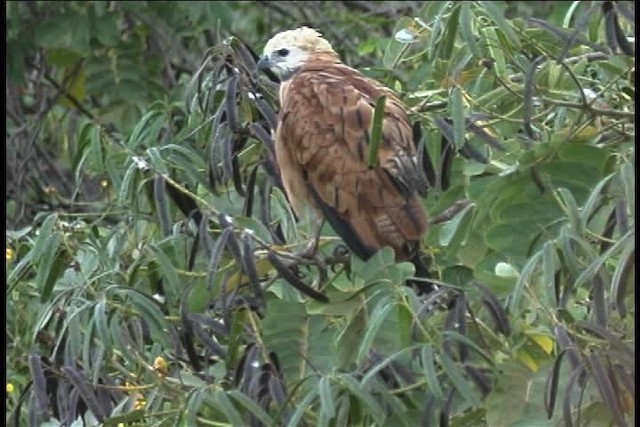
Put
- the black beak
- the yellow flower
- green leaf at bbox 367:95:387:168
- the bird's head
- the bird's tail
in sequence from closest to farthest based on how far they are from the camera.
Result: green leaf at bbox 367:95:387:168, the bird's tail, the yellow flower, the black beak, the bird's head

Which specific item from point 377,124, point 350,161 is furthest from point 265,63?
point 377,124

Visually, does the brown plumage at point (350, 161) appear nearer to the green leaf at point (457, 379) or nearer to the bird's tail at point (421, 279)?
the bird's tail at point (421, 279)

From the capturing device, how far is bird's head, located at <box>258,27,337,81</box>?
4.21 meters

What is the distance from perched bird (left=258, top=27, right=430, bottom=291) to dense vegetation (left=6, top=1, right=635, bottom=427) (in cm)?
5

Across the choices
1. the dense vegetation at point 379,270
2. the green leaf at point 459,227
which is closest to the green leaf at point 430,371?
the dense vegetation at point 379,270

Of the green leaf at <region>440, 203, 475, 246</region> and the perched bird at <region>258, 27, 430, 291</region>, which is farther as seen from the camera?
the perched bird at <region>258, 27, 430, 291</region>

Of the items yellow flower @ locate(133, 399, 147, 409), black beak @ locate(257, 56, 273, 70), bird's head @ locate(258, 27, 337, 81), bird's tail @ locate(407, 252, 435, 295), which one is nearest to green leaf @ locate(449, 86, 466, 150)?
bird's tail @ locate(407, 252, 435, 295)

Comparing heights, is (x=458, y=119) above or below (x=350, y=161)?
above

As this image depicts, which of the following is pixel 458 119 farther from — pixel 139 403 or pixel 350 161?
pixel 139 403

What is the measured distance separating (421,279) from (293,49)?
5.20 feet

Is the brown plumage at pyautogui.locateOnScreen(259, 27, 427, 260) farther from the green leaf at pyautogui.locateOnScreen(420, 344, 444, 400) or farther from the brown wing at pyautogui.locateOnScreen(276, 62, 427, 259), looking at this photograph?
the green leaf at pyautogui.locateOnScreen(420, 344, 444, 400)

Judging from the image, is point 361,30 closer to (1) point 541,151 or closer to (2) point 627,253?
(1) point 541,151

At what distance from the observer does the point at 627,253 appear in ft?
8.18

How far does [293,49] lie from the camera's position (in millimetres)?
4293
